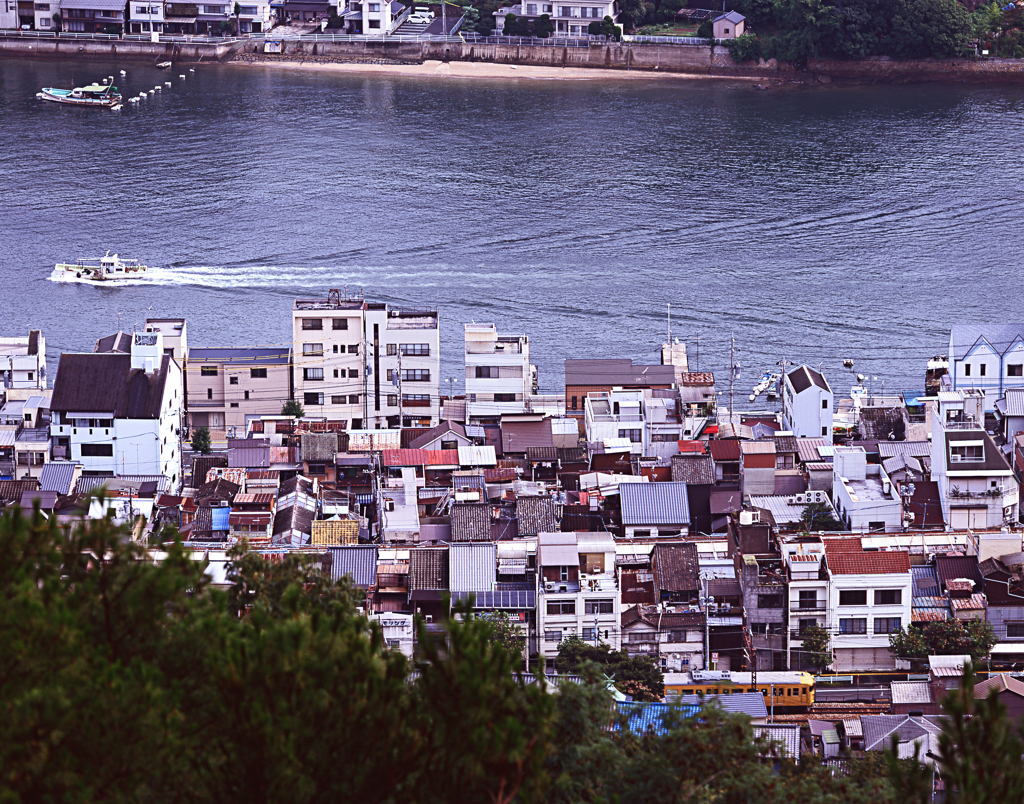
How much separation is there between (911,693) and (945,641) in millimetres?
1165

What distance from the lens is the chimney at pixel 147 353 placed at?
19672 millimetres

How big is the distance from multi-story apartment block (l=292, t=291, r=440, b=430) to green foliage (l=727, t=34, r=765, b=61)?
2600 cm

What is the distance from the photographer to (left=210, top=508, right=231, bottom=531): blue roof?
57.1ft

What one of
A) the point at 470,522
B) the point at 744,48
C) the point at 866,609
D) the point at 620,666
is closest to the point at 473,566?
the point at 470,522

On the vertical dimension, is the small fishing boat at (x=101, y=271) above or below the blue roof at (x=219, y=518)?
above

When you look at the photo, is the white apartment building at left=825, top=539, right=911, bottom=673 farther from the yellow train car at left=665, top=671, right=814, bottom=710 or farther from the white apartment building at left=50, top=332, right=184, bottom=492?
the white apartment building at left=50, top=332, right=184, bottom=492

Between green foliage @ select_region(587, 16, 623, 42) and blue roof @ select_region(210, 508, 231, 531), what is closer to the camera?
blue roof @ select_region(210, 508, 231, 531)

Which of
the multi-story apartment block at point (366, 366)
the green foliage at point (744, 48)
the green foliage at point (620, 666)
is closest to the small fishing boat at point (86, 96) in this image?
the green foliage at point (744, 48)

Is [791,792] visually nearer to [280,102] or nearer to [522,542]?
[522,542]

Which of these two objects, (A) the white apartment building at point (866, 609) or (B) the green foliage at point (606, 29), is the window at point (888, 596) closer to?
(A) the white apartment building at point (866, 609)

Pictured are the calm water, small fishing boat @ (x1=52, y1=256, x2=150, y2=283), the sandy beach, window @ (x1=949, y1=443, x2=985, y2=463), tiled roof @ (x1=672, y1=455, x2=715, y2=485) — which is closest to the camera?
window @ (x1=949, y1=443, x2=985, y2=463)

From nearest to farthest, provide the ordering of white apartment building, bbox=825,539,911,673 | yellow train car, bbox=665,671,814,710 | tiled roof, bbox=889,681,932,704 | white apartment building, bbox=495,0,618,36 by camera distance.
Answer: tiled roof, bbox=889,681,932,704, yellow train car, bbox=665,671,814,710, white apartment building, bbox=825,539,911,673, white apartment building, bbox=495,0,618,36

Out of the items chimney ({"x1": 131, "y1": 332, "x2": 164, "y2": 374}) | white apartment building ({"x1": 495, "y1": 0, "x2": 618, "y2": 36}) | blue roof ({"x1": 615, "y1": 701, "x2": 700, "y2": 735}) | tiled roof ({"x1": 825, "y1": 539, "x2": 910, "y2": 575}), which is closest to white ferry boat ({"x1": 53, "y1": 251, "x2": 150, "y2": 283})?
chimney ({"x1": 131, "y1": 332, "x2": 164, "y2": 374})

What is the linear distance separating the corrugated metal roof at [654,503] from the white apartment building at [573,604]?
218cm
